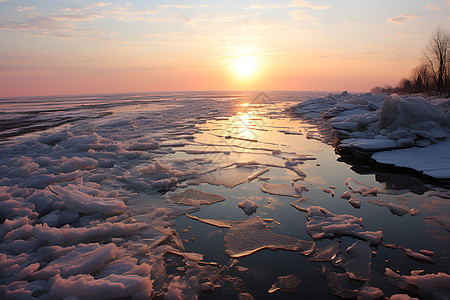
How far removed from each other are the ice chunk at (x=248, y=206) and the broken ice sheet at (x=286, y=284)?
142cm

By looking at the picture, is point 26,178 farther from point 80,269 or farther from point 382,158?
point 382,158

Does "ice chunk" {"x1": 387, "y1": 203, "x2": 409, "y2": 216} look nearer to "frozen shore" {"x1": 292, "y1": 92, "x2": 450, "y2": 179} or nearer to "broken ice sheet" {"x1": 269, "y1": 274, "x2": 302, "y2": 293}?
"frozen shore" {"x1": 292, "y1": 92, "x2": 450, "y2": 179}

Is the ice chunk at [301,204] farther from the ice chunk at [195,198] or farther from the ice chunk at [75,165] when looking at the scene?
the ice chunk at [75,165]

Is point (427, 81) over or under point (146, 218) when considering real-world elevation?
over

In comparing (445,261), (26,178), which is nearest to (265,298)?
(445,261)

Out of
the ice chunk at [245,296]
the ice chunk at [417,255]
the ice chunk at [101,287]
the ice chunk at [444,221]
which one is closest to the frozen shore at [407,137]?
the ice chunk at [444,221]

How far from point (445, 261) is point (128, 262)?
3493 mm

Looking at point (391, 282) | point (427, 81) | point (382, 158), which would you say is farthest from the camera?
point (427, 81)

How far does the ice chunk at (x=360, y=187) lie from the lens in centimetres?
468

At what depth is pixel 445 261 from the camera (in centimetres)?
271

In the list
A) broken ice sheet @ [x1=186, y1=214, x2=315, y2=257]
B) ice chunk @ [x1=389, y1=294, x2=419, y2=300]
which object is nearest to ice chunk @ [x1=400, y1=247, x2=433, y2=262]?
ice chunk @ [x1=389, y1=294, x2=419, y2=300]

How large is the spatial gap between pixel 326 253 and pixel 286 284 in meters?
0.78

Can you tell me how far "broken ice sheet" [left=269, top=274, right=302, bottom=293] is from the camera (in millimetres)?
2389

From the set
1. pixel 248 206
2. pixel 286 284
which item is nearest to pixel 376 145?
pixel 248 206
